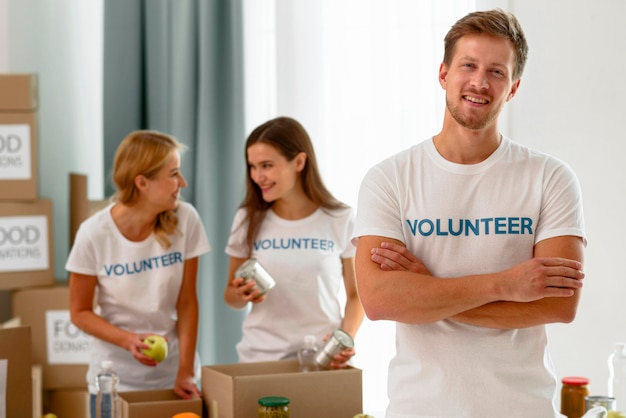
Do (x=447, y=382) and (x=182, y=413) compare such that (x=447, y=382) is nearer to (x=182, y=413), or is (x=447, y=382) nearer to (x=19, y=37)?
(x=182, y=413)

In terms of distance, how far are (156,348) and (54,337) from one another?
4.16 feet

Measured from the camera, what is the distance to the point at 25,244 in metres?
3.38

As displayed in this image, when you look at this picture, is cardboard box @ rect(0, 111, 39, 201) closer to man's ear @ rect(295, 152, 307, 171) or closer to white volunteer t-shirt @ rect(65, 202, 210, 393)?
white volunteer t-shirt @ rect(65, 202, 210, 393)

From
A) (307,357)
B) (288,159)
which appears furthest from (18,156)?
(307,357)

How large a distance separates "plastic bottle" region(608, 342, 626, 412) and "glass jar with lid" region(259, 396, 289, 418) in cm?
88

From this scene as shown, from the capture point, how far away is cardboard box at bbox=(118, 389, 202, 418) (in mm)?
1997

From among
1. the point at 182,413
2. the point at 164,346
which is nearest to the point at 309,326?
the point at 164,346

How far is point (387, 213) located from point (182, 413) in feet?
2.26

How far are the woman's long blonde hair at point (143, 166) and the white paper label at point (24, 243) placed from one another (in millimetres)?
870

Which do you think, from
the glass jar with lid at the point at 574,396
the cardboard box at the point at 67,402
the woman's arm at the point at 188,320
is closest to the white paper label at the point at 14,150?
the cardboard box at the point at 67,402

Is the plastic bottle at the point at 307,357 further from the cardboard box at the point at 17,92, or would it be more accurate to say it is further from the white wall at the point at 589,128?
the cardboard box at the point at 17,92

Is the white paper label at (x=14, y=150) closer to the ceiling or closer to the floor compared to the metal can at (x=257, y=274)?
closer to the ceiling

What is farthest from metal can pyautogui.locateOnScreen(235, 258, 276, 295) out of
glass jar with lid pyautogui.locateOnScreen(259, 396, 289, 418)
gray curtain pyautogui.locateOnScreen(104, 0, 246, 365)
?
gray curtain pyautogui.locateOnScreen(104, 0, 246, 365)

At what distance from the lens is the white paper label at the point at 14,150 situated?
3297 mm
